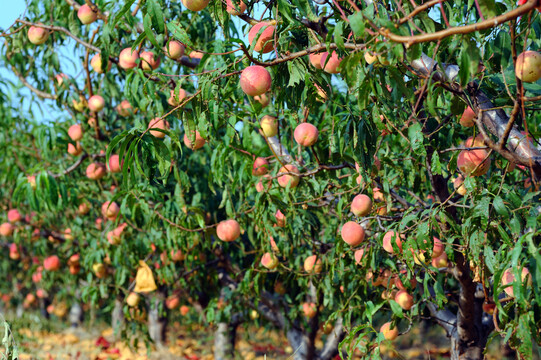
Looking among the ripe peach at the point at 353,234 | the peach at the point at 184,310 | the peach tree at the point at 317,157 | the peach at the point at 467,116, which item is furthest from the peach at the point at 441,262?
the peach at the point at 184,310

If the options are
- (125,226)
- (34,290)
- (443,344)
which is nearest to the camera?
(125,226)

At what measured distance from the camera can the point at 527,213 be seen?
5.65ft

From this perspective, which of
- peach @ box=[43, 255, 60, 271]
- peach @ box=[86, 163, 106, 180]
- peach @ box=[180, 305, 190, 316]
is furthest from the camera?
peach @ box=[180, 305, 190, 316]

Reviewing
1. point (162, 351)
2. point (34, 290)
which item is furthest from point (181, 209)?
→ point (34, 290)

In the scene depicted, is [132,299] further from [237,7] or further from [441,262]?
[237,7]

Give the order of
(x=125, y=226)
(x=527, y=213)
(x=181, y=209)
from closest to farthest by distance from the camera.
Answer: (x=527, y=213)
(x=181, y=209)
(x=125, y=226)

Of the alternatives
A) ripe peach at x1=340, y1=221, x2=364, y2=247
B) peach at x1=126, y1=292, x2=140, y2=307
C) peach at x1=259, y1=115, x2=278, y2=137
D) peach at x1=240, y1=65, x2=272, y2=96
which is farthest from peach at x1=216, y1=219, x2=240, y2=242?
peach at x1=126, y1=292, x2=140, y2=307

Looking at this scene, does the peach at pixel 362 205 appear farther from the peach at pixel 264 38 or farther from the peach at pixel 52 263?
the peach at pixel 52 263

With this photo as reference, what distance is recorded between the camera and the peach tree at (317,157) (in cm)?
144

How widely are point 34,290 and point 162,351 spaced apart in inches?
172

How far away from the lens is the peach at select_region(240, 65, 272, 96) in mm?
1604

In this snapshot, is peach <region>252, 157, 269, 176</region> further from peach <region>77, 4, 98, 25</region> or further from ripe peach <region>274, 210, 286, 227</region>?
peach <region>77, 4, 98, 25</region>

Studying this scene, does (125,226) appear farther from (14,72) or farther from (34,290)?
(34,290)

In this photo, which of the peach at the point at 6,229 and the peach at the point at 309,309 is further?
the peach at the point at 6,229
